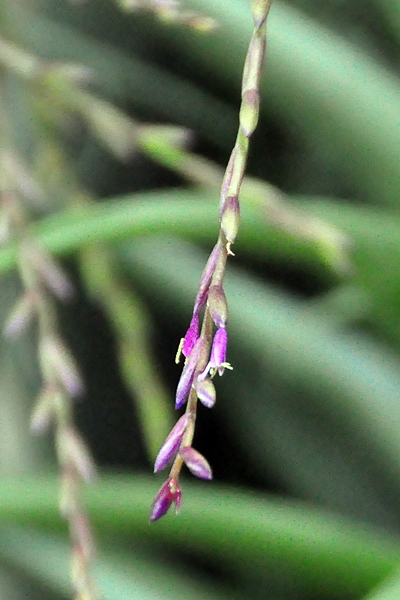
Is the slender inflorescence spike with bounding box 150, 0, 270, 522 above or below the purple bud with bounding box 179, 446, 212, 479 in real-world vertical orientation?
above

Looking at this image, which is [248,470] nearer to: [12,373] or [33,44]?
[12,373]

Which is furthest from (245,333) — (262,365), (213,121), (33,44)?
(33,44)

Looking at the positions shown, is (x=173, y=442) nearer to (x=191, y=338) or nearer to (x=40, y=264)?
(x=191, y=338)

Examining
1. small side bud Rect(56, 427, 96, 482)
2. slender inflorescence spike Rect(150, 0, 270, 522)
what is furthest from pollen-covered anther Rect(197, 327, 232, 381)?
small side bud Rect(56, 427, 96, 482)

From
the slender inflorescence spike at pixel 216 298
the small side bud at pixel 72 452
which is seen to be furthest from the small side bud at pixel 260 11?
the small side bud at pixel 72 452

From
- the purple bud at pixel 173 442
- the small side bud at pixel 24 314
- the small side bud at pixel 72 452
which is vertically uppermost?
the small side bud at pixel 24 314

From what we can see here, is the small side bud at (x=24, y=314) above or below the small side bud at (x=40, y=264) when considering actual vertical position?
below

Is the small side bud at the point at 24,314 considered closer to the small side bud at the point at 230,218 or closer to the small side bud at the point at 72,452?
the small side bud at the point at 72,452

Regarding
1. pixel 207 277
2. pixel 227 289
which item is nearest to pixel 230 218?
pixel 207 277

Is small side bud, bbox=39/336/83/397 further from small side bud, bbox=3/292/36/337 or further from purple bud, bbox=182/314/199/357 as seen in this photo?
purple bud, bbox=182/314/199/357
